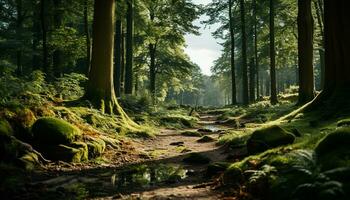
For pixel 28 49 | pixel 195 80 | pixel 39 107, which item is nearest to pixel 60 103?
pixel 39 107

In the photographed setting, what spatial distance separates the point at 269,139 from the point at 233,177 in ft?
5.96

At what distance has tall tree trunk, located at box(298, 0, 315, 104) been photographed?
18859 millimetres

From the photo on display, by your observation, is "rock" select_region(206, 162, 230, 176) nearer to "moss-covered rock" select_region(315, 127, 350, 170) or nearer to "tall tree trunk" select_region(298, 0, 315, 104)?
"moss-covered rock" select_region(315, 127, 350, 170)

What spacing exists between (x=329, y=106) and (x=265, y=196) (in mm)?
7738

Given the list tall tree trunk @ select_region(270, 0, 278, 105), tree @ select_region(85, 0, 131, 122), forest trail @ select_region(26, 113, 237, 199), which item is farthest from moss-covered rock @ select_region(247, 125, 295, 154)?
tall tree trunk @ select_region(270, 0, 278, 105)

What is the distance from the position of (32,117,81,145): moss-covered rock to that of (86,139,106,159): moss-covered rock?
534 millimetres

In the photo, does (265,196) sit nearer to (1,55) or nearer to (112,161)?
(112,161)

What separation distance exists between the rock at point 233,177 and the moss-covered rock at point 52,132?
4.38 m

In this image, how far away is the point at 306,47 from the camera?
19.1 m

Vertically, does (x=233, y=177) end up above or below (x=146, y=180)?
above

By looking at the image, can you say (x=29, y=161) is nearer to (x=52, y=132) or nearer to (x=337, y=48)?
(x=52, y=132)

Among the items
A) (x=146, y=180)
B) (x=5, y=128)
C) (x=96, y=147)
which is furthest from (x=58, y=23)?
(x=146, y=180)

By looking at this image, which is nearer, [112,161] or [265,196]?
[265,196]

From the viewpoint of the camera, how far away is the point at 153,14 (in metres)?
36.5
